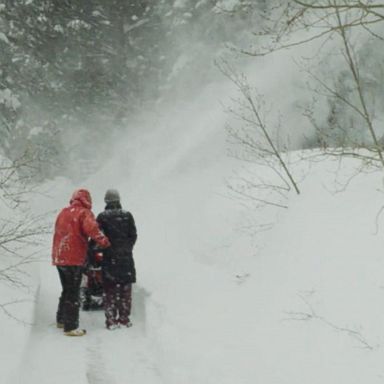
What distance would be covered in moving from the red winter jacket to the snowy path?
2.87ft

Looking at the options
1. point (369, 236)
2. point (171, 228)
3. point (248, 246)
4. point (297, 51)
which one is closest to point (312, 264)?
point (369, 236)

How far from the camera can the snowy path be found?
552 cm

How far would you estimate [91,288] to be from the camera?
8133 mm

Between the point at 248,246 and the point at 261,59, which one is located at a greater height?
the point at 261,59

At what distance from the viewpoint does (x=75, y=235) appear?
720 cm

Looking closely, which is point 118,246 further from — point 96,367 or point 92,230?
point 96,367


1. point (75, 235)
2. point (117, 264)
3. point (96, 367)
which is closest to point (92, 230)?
point (75, 235)

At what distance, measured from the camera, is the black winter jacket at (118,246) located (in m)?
7.47

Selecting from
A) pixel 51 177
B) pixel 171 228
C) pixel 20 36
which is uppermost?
pixel 20 36

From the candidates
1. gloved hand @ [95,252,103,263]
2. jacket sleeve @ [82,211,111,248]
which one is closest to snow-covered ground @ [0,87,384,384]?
jacket sleeve @ [82,211,111,248]

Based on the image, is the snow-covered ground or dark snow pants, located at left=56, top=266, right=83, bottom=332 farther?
dark snow pants, located at left=56, top=266, right=83, bottom=332

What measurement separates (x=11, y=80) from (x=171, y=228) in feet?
41.1

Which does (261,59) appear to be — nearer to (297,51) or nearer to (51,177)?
(297,51)

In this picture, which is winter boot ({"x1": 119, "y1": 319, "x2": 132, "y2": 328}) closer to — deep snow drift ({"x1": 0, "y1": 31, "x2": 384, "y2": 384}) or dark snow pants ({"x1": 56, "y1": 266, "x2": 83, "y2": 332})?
deep snow drift ({"x1": 0, "y1": 31, "x2": 384, "y2": 384})
